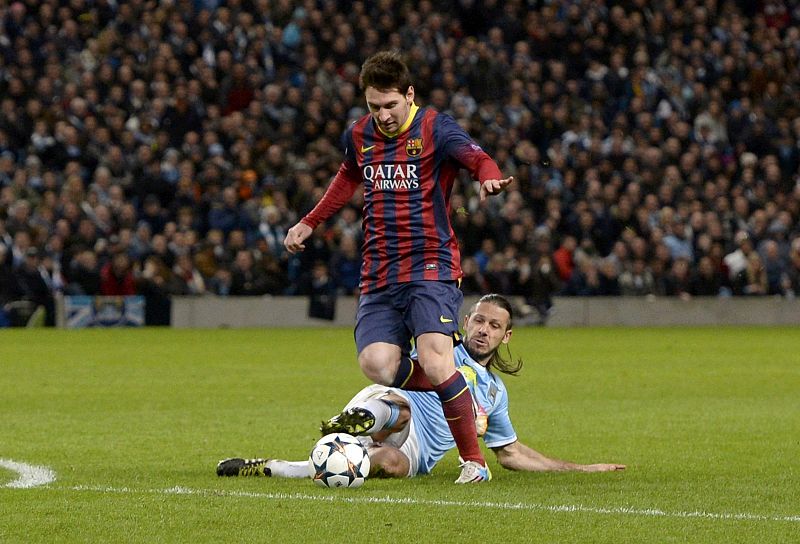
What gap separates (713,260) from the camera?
2502cm

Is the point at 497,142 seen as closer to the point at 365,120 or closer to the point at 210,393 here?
the point at 210,393

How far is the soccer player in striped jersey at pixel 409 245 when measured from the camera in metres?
7.45

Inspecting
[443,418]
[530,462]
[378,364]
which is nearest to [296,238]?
[378,364]

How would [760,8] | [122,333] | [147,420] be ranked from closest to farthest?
[147,420], [122,333], [760,8]

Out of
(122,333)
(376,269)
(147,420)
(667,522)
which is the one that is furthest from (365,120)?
(122,333)

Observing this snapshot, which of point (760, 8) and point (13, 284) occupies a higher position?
point (760, 8)

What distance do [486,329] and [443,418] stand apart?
539mm

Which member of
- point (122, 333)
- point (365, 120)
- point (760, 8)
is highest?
point (760, 8)

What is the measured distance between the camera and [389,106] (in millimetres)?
7500

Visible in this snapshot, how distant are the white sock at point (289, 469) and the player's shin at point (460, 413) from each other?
0.78m

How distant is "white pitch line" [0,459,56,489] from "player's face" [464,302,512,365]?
236 cm

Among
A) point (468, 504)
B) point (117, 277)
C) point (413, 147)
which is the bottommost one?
point (468, 504)

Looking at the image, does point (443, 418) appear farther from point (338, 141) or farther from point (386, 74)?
point (338, 141)

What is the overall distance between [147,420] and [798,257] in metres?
16.8
